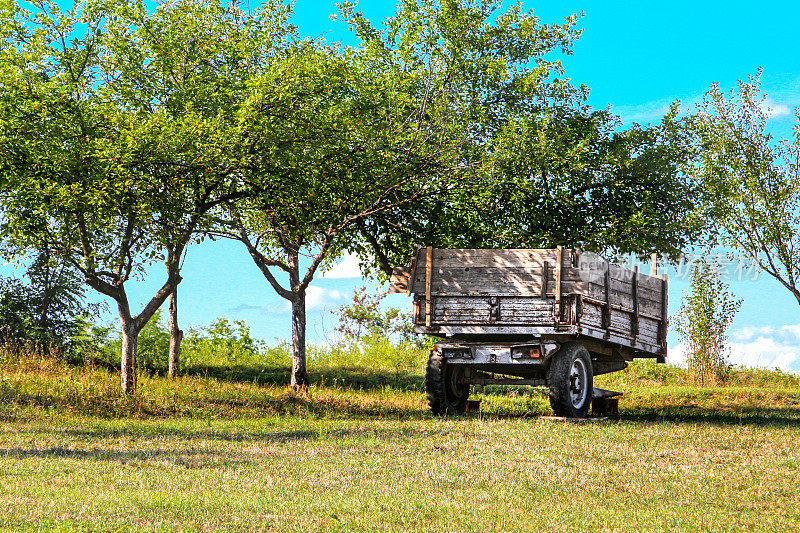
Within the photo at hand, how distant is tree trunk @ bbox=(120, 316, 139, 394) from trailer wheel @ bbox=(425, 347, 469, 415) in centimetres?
667

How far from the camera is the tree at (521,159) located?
20672 millimetres

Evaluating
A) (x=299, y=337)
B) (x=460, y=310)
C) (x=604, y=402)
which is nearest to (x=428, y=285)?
(x=460, y=310)

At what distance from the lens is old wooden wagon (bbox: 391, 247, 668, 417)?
15.6m

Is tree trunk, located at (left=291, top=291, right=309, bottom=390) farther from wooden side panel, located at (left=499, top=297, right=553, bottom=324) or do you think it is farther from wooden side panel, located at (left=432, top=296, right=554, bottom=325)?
wooden side panel, located at (left=499, top=297, right=553, bottom=324)

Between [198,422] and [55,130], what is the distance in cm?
649

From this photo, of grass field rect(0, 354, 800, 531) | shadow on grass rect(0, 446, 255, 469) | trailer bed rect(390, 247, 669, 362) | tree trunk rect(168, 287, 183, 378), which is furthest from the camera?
tree trunk rect(168, 287, 183, 378)

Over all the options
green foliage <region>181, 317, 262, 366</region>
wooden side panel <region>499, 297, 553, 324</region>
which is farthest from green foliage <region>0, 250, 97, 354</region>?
wooden side panel <region>499, 297, 553, 324</region>

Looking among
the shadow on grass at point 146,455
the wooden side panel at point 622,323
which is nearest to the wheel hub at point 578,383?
the wooden side panel at point 622,323

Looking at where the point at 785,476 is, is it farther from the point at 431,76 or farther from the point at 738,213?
the point at 738,213

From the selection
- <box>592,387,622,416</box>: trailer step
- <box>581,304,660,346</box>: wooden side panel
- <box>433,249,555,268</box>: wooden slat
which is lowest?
<box>592,387,622,416</box>: trailer step

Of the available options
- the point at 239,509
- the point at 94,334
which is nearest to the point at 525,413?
the point at 239,509

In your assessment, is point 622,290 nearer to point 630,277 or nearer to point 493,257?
point 630,277

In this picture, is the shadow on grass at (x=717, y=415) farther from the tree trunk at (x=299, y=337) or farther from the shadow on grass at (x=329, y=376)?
the tree trunk at (x=299, y=337)

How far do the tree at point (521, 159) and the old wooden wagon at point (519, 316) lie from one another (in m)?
4.25
